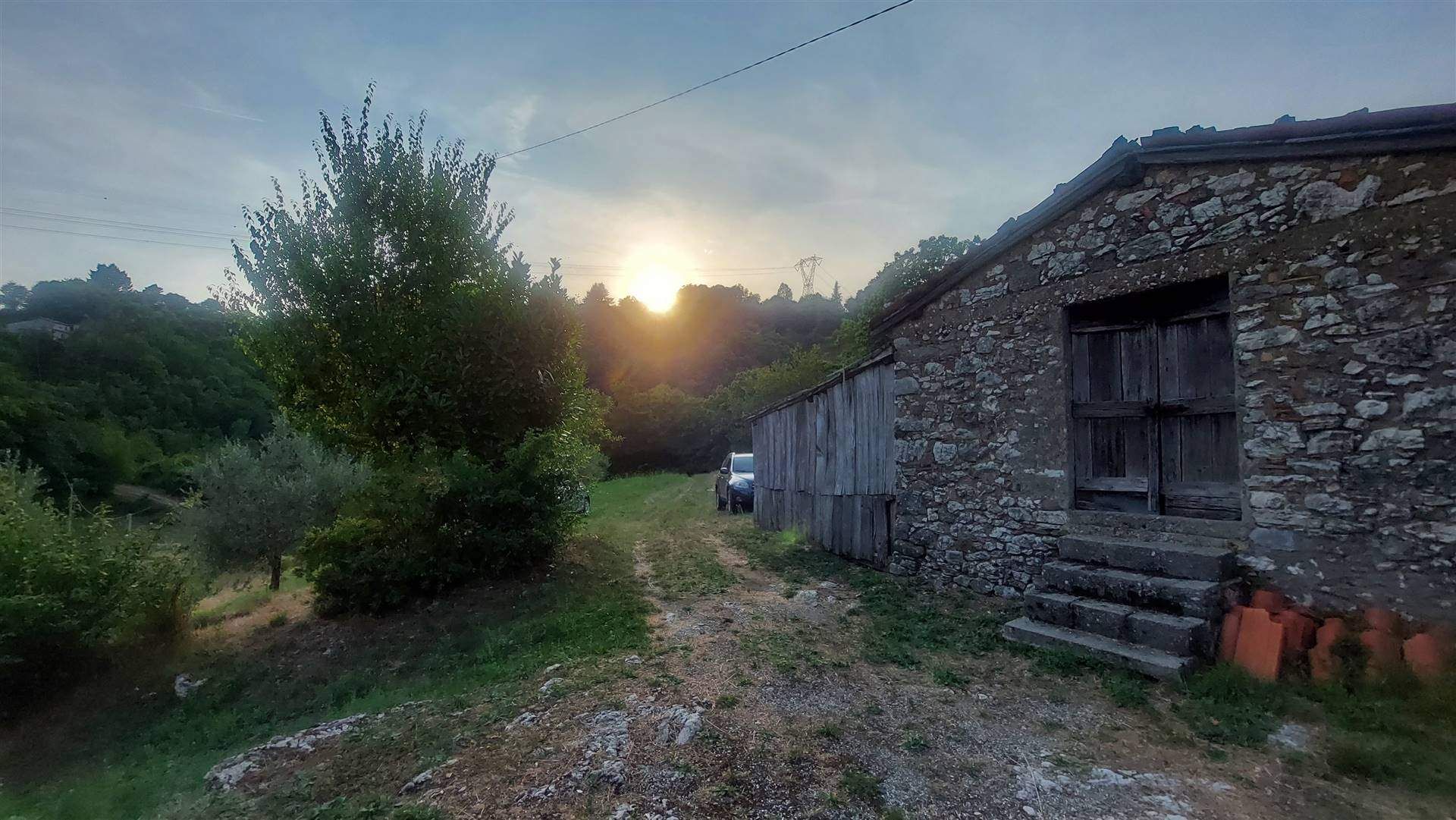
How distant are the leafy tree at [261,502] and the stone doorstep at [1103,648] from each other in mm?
10425

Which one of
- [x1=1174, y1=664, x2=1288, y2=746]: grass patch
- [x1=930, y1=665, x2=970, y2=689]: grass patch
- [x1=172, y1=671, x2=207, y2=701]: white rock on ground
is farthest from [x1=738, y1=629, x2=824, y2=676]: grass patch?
[x1=172, y1=671, x2=207, y2=701]: white rock on ground

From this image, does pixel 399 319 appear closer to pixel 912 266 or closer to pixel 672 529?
pixel 672 529

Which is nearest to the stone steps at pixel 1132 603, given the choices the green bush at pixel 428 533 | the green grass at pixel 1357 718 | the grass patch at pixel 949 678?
the green grass at pixel 1357 718

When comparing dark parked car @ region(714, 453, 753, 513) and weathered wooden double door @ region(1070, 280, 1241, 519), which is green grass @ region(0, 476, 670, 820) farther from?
dark parked car @ region(714, 453, 753, 513)

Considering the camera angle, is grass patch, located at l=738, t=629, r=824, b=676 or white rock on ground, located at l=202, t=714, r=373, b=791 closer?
white rock on ground, located at l=202, t=714, r=373, b=791

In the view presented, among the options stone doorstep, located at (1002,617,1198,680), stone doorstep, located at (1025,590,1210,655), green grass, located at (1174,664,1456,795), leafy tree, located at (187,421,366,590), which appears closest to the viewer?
green grass, located at (1174,664,1456,795)

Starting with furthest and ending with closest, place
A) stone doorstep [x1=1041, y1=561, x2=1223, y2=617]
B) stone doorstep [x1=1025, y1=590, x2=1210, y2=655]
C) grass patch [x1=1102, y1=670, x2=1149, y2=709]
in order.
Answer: stone doorstep [x1=1041, y1=561, x2=1223, y2=617] → stone doorstep [x1=1025, y1=590, x2=1210, y2=655] → grass patch [x1=1102, y1=670, x2=1149, y2=709]

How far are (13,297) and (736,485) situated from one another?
42.4 m

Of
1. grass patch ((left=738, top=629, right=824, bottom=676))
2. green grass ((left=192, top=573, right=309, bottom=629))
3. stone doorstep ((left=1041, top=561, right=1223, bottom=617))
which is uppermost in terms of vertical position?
stone doorstep ((left=1041, top=561, right=1223, bottom=617))

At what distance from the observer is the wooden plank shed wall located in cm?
861

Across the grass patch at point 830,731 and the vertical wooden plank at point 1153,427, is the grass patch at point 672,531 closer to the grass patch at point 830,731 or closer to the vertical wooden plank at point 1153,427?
the grass patch at point 830,731

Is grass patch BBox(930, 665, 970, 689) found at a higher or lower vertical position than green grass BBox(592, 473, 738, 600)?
higher

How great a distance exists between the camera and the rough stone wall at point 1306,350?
165 inches

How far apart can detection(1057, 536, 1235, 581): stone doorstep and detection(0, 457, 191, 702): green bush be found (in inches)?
396
